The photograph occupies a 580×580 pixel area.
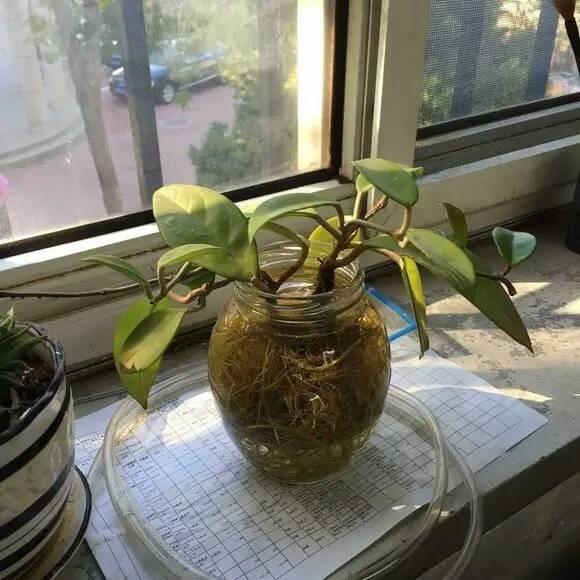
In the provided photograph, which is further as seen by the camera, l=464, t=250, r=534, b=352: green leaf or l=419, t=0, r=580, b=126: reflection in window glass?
l=419, t=0, r=580, b=126: reflection in window glass

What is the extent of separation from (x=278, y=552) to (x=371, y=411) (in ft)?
0.35

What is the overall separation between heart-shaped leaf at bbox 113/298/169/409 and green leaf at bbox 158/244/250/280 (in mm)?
59

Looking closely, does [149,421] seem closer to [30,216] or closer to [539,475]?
[30,216]

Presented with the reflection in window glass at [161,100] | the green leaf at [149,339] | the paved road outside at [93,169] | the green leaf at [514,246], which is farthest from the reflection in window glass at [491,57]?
the green leaf at [149,339]

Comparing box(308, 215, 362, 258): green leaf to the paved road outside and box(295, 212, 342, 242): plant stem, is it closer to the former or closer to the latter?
box(295, 212, 342, 242): plant stem

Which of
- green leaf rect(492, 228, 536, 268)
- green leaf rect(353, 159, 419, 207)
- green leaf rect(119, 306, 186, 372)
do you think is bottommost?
green leaf rect(119, 306, 186, 372)

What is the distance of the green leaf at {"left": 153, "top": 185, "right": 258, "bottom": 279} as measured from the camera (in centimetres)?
35

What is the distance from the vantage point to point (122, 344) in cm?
37

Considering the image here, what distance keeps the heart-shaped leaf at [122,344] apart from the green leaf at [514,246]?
0.20 meters

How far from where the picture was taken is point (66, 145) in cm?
54

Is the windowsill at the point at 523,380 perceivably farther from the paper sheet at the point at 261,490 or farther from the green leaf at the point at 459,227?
the green leaf at the point at 459,227

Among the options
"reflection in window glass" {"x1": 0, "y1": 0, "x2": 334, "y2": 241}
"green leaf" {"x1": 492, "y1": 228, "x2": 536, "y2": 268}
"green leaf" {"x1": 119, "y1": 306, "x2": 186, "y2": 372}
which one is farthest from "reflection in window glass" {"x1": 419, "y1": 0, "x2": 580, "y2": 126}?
"green leaf" {"x1": 119, "y1": 306, "x2": 186, "y2": 372}

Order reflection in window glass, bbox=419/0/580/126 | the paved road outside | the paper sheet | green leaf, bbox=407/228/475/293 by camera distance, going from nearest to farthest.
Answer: green leaf, bbox=407/228/475/293 → the paper sheet → the paved road outside → reflection in window glass, bbox=419/0/580/126

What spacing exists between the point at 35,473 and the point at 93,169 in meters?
0.29
